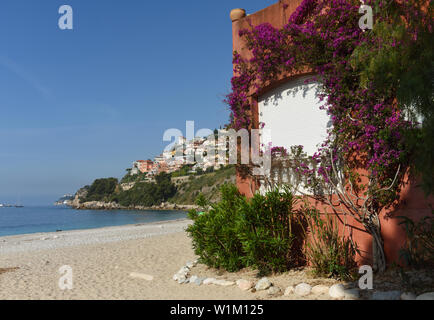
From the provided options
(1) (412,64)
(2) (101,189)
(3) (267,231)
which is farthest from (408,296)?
(2) (101,189)

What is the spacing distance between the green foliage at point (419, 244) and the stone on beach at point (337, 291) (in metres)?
1.14

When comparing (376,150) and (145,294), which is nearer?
(376,150)

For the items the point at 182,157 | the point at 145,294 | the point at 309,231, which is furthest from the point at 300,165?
the point at 182,157

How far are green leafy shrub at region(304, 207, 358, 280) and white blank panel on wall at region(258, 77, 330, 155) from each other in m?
1.53

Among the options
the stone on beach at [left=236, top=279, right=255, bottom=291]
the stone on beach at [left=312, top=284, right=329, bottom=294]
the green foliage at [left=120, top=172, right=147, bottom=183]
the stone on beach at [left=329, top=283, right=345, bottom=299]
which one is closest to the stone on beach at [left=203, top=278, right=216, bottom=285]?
the stone on beach at [left=236, top=279, right=255, bottom=291]

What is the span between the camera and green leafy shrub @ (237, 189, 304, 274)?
5.99 m

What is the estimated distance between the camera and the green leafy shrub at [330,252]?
18.7ft

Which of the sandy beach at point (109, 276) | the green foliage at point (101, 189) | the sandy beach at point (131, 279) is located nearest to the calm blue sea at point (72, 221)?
the sandy beach at point (109, 276)

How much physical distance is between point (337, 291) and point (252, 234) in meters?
1.61

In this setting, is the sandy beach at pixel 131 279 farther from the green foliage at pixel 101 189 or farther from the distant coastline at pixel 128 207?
the green foliage at pixel 101 189

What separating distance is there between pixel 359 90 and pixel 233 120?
298cm
